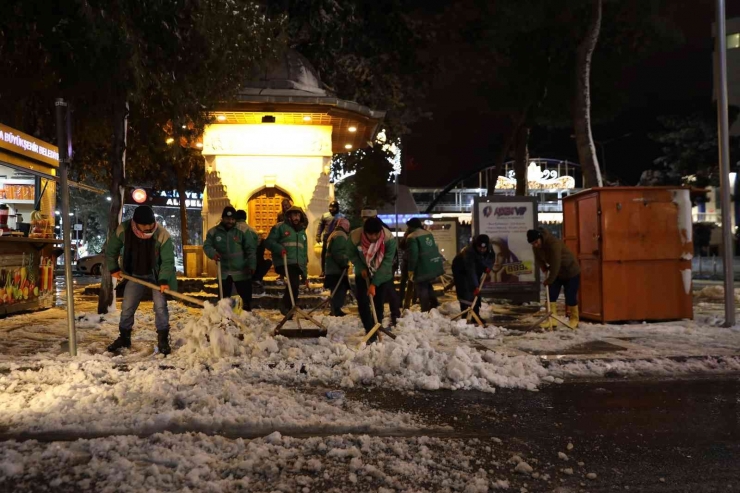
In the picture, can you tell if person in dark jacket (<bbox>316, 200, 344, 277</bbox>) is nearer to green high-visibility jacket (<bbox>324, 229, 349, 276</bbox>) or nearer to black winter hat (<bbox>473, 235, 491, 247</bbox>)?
green high-visibility jacket (<bbox>324, 229, 349, 276</bbox>)

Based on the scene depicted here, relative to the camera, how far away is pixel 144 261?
819 cm

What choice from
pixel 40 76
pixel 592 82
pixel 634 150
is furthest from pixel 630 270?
pixel 634 150

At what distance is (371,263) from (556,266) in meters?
3.08

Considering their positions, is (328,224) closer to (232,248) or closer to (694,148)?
(232,248)

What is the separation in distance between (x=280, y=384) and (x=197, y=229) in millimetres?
51488

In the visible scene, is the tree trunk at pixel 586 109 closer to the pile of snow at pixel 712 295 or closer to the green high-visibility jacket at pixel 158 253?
the pile of snow at pixel 712 295

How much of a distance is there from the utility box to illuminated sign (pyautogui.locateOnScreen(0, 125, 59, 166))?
28.9 feet

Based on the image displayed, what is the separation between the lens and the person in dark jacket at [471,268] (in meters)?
10.7

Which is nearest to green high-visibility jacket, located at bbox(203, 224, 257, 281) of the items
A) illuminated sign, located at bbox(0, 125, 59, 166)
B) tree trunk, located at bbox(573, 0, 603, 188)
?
illuminated sign, located at bbox(0, 125, 59, 166)

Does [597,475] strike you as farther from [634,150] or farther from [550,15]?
[634,150]

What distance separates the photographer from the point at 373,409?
5.81 metres

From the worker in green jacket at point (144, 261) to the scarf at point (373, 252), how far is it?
230 cm

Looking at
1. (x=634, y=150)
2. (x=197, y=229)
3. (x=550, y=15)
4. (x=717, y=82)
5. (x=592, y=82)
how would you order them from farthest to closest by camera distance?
(x=197, y=229), (x=634, y=150), (x=592, y=82), (x=550, y=15), (x=717, y=82)

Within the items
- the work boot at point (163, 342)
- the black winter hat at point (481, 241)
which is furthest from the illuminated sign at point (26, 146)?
the black winter hat at point (481, 241)
